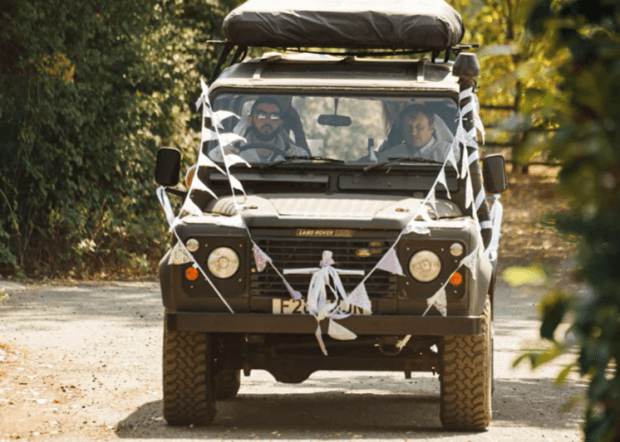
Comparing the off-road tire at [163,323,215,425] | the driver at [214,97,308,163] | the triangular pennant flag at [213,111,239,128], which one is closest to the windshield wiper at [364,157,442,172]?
the driver at [214,97,308,163]

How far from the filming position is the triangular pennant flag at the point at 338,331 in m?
7.22

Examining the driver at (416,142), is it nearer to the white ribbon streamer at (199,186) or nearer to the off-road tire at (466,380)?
the white ribbon streamer at (199,186)

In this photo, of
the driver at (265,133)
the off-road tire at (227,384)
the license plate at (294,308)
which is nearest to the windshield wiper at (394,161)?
the driver at (265,133)

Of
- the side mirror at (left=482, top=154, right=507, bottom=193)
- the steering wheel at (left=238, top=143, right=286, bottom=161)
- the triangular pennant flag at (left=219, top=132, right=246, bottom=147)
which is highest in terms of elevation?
the triangular pennant flag at (left=219, top=132, right=246, bottom=147)

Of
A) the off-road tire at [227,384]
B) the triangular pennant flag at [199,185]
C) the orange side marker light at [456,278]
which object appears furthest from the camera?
the off-road tire at [227,384]

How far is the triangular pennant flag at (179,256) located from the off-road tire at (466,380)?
155 centimetres

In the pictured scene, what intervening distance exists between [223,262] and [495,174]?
1902mm

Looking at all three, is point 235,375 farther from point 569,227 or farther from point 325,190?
point 569,227

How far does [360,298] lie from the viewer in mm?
7305

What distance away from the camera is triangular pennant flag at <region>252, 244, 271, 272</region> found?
24.1ft

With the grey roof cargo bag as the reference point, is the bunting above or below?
below

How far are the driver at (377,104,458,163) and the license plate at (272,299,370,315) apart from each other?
1365 mm

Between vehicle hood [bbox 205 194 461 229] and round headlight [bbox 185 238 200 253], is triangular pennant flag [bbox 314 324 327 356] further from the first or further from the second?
round headlight [bbox 185 238 200 253]

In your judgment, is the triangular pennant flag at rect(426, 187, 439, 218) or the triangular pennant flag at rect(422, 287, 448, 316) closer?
the triangular pennant flag at rect(422, 287, 448, 316)
